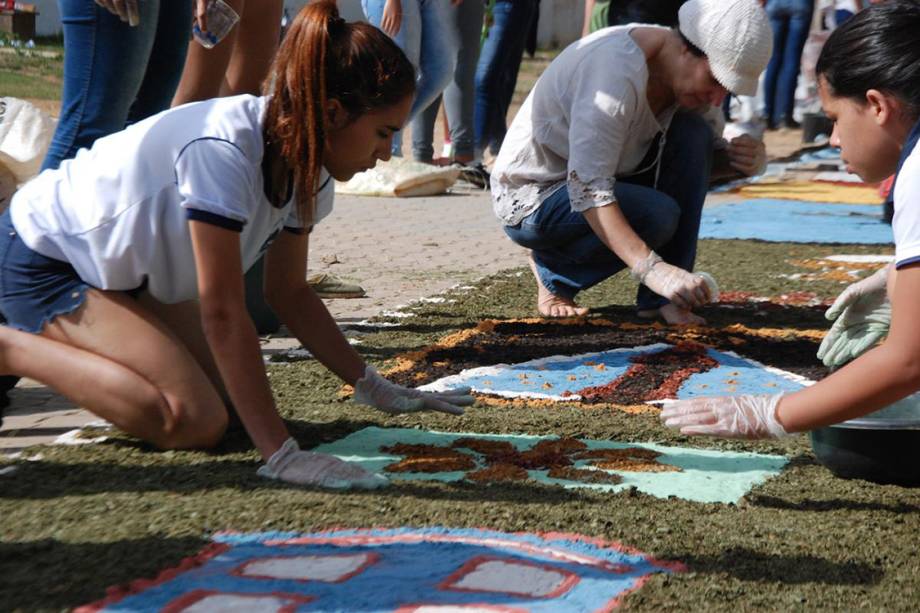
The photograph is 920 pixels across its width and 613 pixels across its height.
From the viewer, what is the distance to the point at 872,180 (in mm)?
2551

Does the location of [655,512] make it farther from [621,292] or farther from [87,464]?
[621,292]

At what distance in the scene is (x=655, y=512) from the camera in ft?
8.21

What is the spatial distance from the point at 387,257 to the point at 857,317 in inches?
129

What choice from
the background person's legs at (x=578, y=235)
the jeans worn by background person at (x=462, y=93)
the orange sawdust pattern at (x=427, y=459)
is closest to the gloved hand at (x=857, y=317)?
the orange sawdust pattern at (x=427, y=459)

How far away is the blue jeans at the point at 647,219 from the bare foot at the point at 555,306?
4 cm

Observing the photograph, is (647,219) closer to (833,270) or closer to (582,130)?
(582,130)

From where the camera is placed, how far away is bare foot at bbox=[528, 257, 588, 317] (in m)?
4.66

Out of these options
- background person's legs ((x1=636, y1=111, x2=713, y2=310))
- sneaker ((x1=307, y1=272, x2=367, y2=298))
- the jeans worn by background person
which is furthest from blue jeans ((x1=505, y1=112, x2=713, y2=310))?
the jeans worn by background person

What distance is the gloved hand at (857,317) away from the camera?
2.87 meters

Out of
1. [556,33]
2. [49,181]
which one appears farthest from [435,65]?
[556,33]

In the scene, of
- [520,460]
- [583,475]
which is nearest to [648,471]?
[583,475]

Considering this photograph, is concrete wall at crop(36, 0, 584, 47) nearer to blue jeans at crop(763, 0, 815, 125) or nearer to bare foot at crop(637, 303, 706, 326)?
blue jeans at crop(763, 0, 815, 125)

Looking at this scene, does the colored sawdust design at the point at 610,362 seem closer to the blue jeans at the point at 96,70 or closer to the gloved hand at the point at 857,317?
the gloved hand at the point at 857,317

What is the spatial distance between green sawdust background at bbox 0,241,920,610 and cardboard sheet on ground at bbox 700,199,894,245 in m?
3.74
